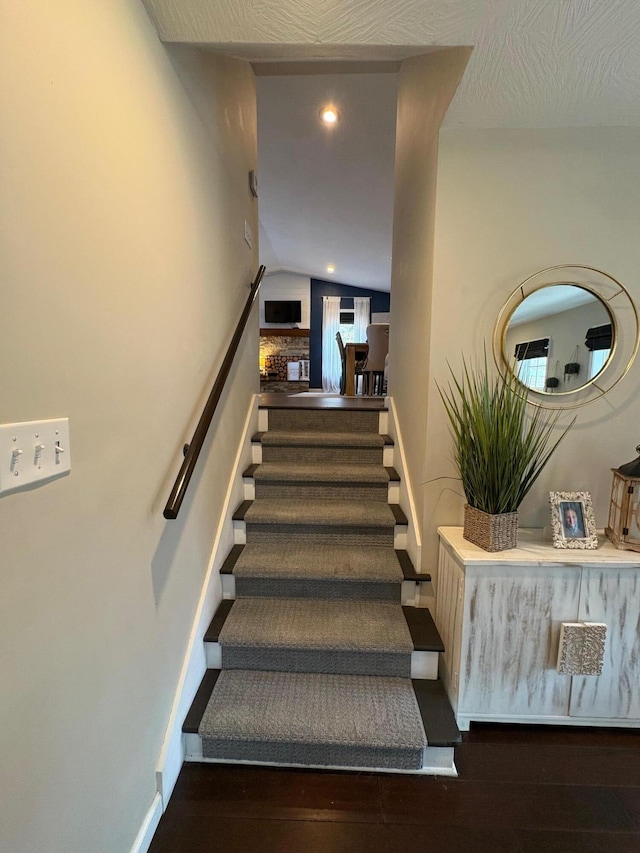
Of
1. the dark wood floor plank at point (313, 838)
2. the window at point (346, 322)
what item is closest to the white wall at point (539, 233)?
the dark wood floor plank at point (313, 838)

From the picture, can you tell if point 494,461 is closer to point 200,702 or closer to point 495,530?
point 495,530

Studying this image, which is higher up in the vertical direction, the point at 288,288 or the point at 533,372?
the point at 288,288

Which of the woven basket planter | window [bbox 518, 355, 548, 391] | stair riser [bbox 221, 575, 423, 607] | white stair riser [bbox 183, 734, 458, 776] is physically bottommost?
white stair riser [bbox 183, 734, 458, 776]

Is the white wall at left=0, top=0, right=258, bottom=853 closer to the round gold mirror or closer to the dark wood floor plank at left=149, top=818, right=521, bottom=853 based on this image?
the dark wood floor plank at left=149, top=818, right=521, bottom=853

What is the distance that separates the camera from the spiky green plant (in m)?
1.51

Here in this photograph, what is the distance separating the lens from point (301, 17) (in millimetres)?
1145

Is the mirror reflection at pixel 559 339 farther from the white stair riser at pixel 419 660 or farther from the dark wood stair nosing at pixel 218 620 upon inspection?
the dark wood stair nosing at pixel 218 620

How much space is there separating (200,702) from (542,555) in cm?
140

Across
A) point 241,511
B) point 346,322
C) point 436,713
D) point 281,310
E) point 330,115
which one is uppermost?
point 330,115

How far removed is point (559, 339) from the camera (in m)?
1.68

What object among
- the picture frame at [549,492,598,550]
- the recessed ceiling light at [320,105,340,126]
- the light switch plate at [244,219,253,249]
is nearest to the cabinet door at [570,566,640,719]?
the picture frame at [549,492,598,550]

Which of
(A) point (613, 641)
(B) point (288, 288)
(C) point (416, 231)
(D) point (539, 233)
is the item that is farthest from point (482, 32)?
(B) point (288, 288)

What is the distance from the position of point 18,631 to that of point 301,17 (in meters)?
1.72

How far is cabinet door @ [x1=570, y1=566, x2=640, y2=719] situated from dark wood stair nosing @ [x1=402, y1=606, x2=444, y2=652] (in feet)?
1.70
